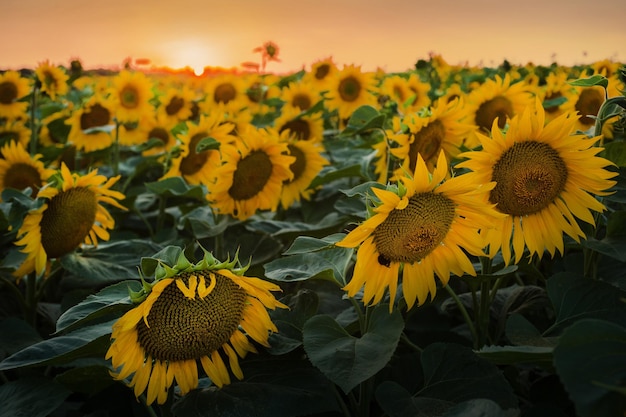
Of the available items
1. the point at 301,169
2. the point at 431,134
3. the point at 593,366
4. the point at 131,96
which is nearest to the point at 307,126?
the point at 301,169

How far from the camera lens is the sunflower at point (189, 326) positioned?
1236mm

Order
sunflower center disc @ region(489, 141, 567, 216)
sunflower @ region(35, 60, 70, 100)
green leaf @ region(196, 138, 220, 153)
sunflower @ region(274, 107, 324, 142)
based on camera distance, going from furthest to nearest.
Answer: sunflower @ region(35, 60, 70, 100), sunflower @ region(274, 107, 324, 142), green leaf @ region(196, 138, 220, 153), sunflower center disc @ region(489, 141, 567, 216)

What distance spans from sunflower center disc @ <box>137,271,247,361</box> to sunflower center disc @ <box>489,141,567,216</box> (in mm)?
628

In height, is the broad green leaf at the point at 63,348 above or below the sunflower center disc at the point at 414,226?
below

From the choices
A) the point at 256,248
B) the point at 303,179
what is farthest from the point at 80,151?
the point at 256,248

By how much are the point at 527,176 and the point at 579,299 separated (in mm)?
297

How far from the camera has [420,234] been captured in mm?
1336

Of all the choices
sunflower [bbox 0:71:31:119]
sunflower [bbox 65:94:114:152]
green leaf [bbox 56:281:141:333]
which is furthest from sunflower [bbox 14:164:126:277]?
sunflower [bbox 0:71:31:119]

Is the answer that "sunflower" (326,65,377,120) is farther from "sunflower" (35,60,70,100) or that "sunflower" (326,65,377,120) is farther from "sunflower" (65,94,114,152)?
"sunflower" (35,60,70,100)

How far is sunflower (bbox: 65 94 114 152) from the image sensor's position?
13.7ft

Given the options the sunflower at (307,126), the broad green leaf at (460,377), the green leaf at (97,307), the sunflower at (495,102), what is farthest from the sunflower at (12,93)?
the broad green leaf at (460,377)

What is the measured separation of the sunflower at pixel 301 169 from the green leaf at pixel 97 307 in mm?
1499

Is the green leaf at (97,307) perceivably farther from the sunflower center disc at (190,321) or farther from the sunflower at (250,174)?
the sunflower at (250,174)

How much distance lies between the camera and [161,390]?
133cm
